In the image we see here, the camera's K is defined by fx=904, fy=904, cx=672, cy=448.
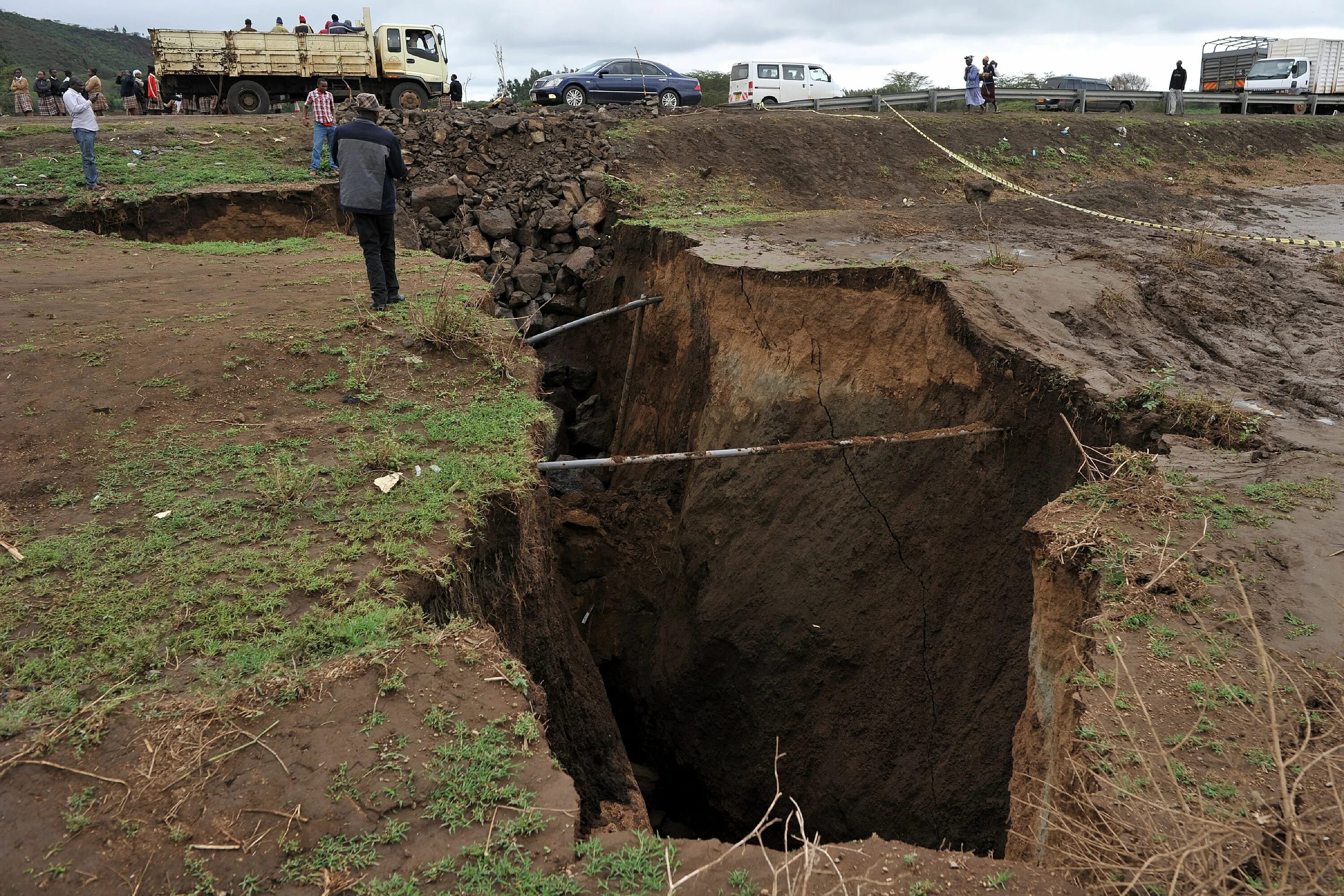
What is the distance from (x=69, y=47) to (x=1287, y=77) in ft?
161

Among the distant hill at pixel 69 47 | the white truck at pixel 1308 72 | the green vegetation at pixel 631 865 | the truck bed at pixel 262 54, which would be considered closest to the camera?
the green vegetation at pixel 631 865

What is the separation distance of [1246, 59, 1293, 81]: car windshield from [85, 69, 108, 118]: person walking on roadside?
85.3 ft

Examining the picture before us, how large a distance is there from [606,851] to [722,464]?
5.50 metres

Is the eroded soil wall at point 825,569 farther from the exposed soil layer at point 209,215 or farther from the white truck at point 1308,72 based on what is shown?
the white truck at point 1308,72

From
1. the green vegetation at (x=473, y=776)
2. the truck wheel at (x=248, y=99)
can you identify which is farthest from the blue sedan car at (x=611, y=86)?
the green vegetation at (x=473, y=776)

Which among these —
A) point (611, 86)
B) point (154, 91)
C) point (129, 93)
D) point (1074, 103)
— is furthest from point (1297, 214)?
point (129, 93)

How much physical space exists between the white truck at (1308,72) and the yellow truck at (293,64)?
20007 millimetres

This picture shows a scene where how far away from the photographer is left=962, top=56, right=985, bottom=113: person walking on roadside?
717 inches

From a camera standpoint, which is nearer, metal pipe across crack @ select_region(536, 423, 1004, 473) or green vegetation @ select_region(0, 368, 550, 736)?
green vegetation @ select_region(0, 368, 550, 736)

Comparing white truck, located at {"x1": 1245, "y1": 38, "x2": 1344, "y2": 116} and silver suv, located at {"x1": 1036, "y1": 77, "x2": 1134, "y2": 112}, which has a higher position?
white truck, located at {"x1": 1245, "y1": 38, "x2": 1344, "y2": 116}

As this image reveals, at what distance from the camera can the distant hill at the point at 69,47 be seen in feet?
125

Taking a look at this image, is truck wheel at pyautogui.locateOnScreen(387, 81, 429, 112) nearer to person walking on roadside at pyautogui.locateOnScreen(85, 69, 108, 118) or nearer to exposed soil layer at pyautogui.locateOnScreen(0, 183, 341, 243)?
person walking on roadside at pyautogui.locateOnScreen(85, 69, 108, 118)

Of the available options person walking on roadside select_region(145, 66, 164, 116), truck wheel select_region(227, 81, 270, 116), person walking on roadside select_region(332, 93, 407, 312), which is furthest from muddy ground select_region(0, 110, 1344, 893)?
person walking on roadside select_region(145, 66, 164, 116)

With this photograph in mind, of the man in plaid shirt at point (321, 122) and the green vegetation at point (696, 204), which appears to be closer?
the green vegetation at point (696, 204)
